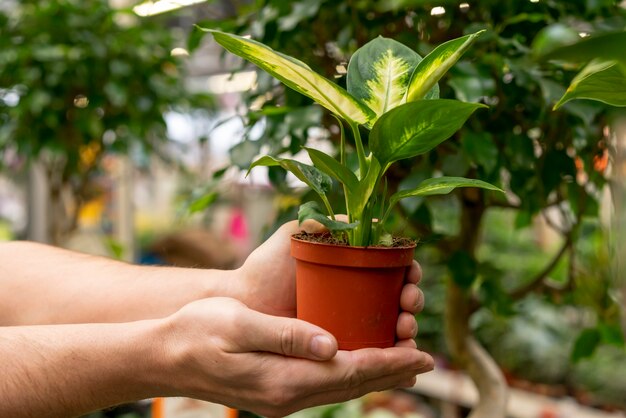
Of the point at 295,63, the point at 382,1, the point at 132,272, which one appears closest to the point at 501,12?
the point at 382,1

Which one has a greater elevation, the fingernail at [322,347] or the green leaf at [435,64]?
the green leaf at [435,64]

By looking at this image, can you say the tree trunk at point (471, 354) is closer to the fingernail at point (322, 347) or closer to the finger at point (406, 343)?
the finger at point (406, 343)

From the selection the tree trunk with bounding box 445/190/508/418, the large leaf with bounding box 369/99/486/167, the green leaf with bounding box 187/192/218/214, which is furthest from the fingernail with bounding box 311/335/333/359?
the tree trunk with bounding box 445/190/508/418

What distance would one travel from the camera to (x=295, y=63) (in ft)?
2.39

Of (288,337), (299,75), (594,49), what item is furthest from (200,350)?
(594,49)

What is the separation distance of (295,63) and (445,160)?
0.40 meters

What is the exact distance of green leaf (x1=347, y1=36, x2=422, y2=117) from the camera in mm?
813

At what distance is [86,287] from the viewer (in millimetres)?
1275

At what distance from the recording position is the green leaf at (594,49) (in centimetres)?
41

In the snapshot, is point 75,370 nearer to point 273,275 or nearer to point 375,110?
point 273,275

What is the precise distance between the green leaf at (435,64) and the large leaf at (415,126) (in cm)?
7

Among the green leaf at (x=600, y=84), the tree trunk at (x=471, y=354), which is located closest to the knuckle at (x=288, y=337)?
the green leaf at (x=600, y=84)

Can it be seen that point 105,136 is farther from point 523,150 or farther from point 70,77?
point 523,150

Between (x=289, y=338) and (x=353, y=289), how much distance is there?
0.09m
